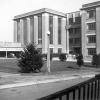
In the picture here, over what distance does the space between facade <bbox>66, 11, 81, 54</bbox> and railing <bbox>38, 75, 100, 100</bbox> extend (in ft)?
226

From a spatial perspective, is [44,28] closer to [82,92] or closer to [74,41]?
[74,41]

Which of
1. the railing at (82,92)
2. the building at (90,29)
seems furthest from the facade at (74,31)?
the railing at (82,92)

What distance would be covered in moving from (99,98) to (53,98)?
2456mm

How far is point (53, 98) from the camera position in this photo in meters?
2.73

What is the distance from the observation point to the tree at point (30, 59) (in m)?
21.0

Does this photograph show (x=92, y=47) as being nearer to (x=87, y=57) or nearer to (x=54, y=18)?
(x=87, y=57)

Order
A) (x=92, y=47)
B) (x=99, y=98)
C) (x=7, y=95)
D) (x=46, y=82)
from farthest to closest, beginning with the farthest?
1. (x=92, y=47)
2. (x=46, y=82)
3. (x=7, y=95)
4. (x=99, y=98)

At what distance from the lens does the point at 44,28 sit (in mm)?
76812

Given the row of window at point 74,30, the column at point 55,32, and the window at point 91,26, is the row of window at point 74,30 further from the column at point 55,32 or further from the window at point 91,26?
the window at point 91,26

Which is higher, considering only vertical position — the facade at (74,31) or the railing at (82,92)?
the facade at (74,31)

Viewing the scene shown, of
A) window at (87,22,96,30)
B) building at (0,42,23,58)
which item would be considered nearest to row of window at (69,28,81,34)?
window at (87,22,96,30)

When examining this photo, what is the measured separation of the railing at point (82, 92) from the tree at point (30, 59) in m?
16.4

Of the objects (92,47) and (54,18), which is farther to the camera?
(54,18)

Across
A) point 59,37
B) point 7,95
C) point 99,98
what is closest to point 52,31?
point 59,37
